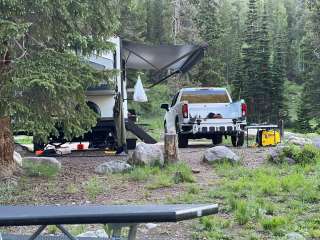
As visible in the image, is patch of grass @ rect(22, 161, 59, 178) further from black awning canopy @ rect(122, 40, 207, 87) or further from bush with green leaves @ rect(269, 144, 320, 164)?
black awning canopy @ rect(122, 40, 207, 87)

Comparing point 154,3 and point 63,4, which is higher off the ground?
point 154,3

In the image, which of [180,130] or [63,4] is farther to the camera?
[180,130]

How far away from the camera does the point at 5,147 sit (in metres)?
8.10

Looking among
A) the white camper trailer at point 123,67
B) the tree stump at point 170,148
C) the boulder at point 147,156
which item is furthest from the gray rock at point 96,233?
the white camper trailer at point 123,67

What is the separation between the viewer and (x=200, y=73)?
45.5 meters

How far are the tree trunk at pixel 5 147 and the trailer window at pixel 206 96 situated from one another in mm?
7680

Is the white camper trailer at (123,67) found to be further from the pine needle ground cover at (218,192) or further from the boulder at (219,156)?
the pine needle ground cover at (218,192)

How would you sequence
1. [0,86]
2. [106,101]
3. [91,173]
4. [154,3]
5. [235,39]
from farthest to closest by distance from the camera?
1. [235,39]
2. [154,3]
3. [106,101]
4. [91,173]
5. [0,86]

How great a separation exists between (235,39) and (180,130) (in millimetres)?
58040

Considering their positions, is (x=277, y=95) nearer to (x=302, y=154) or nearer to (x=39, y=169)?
(x=302, y=154)

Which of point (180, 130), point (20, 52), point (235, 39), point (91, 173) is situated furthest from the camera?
point (235, 39)

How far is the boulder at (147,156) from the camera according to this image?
958cm

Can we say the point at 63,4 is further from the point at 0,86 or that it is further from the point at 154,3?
the point at 154,3

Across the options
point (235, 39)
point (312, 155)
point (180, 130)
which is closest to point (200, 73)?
point (235, 39)
